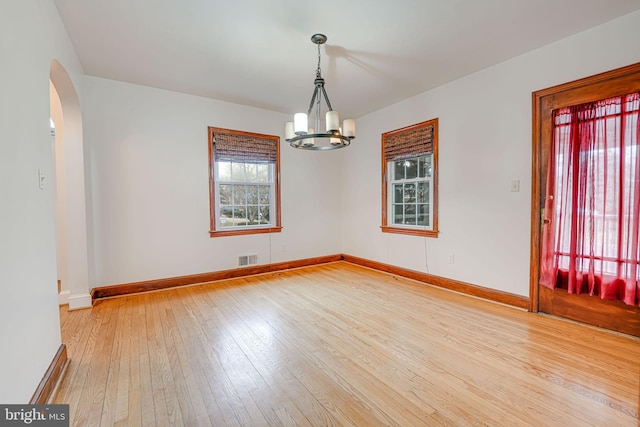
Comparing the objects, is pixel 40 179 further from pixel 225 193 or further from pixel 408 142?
pixel 408 142

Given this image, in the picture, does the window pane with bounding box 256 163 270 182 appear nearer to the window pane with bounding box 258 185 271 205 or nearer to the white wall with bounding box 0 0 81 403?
the window pane with bounding box 258 185 271 205

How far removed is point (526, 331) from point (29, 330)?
360cm

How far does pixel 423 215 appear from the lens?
416 centimetres

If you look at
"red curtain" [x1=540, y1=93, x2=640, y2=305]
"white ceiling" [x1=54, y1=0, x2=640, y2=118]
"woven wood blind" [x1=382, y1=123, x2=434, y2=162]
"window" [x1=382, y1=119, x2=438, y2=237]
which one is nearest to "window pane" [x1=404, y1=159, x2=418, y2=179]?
"window" [x1=382, y1=119, x2=438, y2=237]

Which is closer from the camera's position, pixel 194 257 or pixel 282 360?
pixel 282 360

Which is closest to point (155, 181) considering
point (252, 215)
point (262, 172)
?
point (252, 215)

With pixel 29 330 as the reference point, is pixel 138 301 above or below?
below

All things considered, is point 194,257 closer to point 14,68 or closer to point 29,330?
point 29,330

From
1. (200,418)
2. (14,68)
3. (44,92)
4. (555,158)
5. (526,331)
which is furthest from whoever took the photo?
(555,158)

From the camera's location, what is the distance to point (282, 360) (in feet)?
6.82

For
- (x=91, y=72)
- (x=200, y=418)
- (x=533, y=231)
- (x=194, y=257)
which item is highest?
(x=91, y=72)

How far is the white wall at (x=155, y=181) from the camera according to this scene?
3.46 meters

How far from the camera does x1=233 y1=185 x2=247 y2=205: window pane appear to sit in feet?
14.6

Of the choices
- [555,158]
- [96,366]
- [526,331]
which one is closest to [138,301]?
[96,366]
